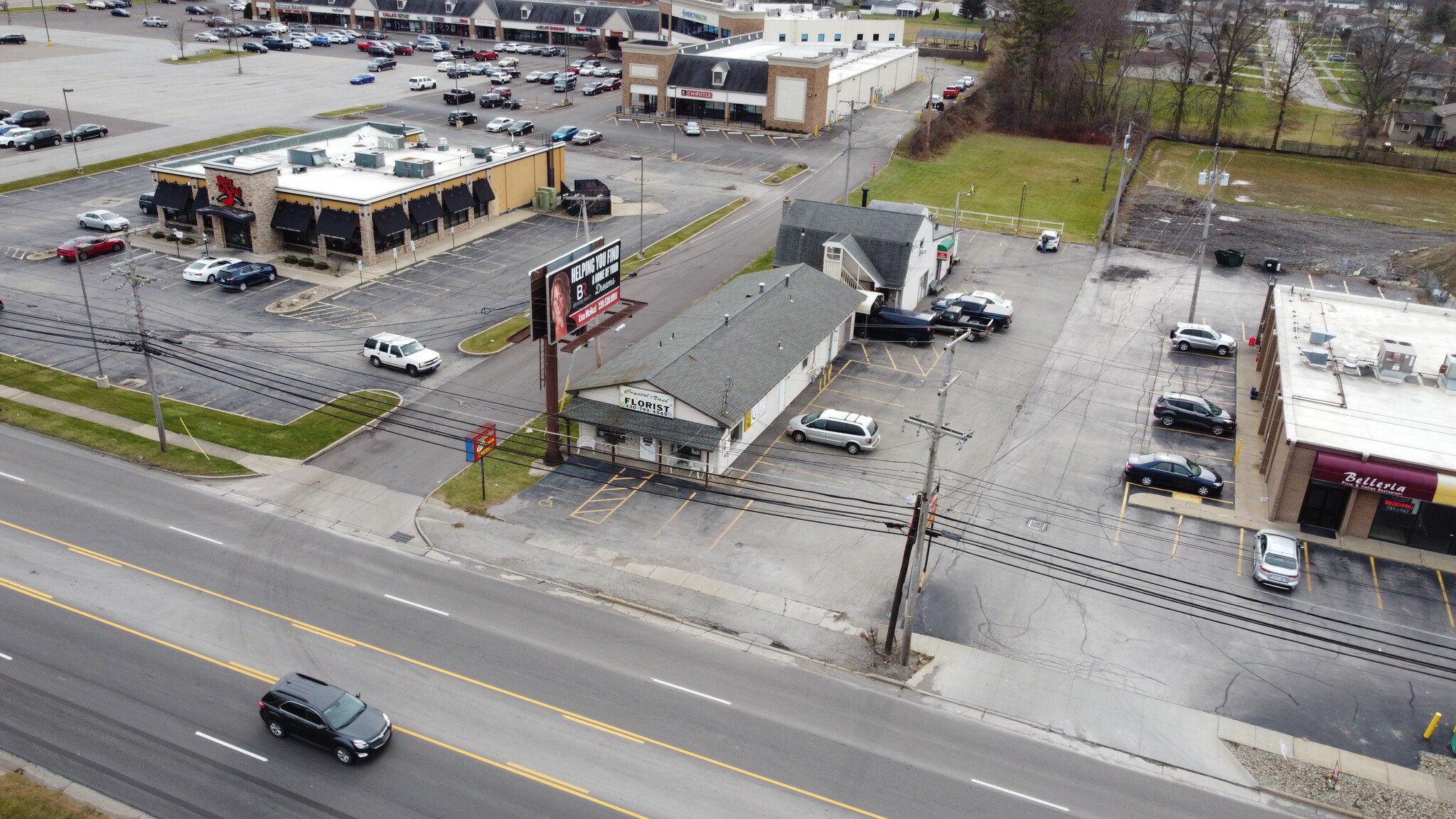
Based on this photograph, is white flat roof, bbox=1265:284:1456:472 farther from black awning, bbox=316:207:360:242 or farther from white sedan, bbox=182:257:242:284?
white sedan, bbox=182:257:242:284

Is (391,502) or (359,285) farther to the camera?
(359,285)

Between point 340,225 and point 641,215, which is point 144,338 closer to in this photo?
point 340,225

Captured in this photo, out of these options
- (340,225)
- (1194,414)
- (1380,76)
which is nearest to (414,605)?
(1194,414)

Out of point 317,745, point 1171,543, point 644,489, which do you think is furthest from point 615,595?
point 1171,543

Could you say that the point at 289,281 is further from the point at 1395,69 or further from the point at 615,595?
the point at 1395,69

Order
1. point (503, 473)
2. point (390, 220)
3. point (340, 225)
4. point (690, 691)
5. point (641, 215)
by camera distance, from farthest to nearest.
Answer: point (641, 215) < point (390, 220) < point (340, 225) < point (503, 473) < point (690, 691)
